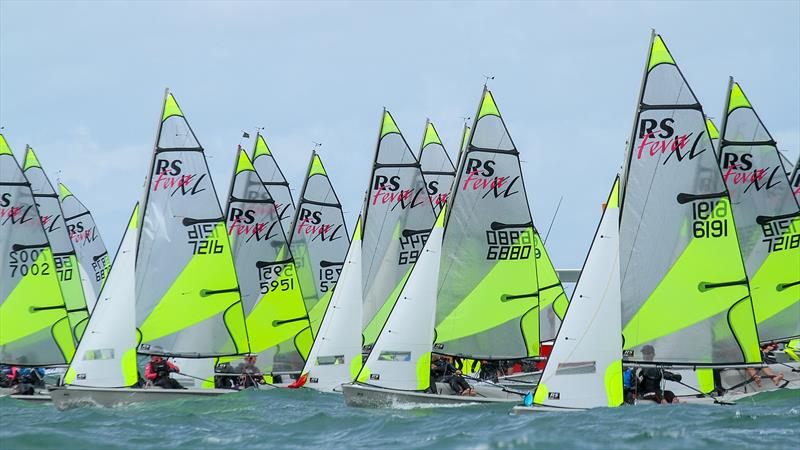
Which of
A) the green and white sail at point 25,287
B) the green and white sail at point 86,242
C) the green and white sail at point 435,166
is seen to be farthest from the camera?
the green and white sail at point 86,242

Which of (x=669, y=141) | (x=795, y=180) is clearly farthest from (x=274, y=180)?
(x=669, y=141)

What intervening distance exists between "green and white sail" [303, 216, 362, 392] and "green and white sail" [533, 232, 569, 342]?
500 inches

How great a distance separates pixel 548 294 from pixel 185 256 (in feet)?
51.6

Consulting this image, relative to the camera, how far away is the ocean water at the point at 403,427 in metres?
19.9

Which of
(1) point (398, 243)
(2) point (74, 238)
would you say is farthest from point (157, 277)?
(2) point (74, 238)

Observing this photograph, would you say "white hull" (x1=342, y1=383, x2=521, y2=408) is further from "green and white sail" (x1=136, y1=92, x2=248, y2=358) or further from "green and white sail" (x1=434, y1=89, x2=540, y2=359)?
"green and white sail" (x1=136, y1=92, x2=248, y2=358)

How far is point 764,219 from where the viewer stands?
106 ft

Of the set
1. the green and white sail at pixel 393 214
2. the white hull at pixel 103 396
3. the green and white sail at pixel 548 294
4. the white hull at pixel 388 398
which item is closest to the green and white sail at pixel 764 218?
the green and white sail at pixel 393 214

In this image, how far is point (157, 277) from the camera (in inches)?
1224

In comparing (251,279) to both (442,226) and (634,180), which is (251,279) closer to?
(442,226)

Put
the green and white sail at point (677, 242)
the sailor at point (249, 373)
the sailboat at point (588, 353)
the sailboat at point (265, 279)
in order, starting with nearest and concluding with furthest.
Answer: the sailboat at point (588, 353) → the green and white sail at point (677, 242) → the sailor at point (249, 373) → the sailboat at point (265, 279)

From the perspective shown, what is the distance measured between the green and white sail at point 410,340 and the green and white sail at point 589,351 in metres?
4.26

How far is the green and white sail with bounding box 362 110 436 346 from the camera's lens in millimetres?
37156

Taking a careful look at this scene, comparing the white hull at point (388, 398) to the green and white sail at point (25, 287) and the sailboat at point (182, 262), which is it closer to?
the sailboat at point (182, 262)
